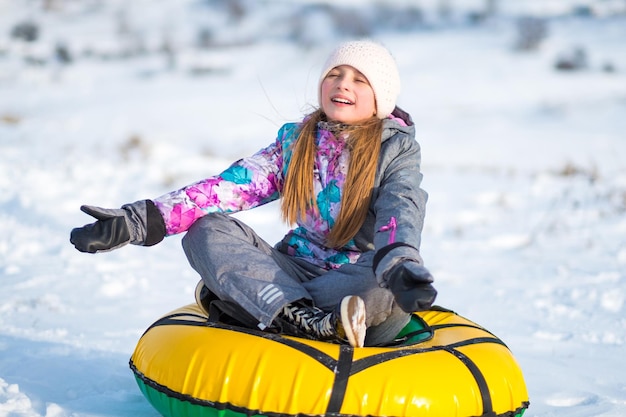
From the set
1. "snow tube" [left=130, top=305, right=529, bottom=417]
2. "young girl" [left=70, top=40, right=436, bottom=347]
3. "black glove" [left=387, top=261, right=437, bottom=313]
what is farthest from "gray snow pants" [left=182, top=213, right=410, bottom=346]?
"black glove" [left=387, top=261, right=437, bottom=313]

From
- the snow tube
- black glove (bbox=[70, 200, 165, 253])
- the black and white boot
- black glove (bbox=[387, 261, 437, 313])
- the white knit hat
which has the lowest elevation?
the snow tube

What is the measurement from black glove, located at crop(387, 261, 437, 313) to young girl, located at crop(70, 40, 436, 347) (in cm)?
5

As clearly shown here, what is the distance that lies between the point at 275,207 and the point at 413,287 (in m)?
4.46

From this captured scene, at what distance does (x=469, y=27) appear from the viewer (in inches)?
1091

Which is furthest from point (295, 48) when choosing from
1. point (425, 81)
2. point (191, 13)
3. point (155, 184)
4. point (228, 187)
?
point (228, 187)

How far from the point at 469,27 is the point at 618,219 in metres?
22.9

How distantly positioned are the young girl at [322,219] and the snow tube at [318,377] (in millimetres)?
144

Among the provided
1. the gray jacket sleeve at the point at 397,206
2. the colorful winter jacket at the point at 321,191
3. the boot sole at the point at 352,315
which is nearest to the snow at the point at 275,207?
the colorful winter jacket at the point at 321,191

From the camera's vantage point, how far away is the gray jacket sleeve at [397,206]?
7.49ft

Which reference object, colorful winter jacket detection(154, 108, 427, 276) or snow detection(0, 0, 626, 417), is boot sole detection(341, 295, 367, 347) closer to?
colorful winter jacket detection(154, 108, 427, 276)

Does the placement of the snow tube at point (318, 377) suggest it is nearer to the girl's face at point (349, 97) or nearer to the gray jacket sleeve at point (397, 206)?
the gray jacket sleeve at point (397, 206)

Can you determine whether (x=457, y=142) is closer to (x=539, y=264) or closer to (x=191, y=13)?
(x=539, y=264)

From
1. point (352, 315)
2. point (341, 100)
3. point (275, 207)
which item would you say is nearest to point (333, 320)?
point (352, 315)

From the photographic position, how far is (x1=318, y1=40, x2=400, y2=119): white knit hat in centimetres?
286
